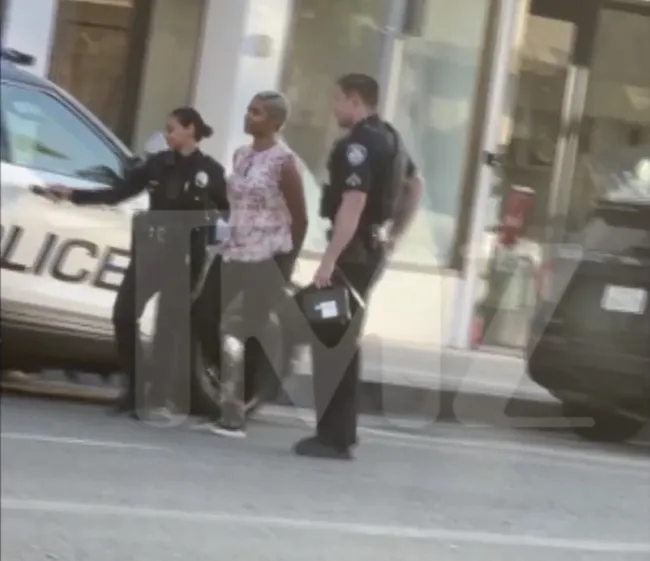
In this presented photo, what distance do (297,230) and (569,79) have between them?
1.18ft

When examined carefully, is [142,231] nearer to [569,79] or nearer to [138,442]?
[138,442]

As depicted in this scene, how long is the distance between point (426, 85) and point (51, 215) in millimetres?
421

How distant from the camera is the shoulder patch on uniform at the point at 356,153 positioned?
138cm

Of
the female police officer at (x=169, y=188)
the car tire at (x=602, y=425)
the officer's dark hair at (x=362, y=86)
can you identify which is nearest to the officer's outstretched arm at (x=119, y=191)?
the female police officer at (x=169, y=188)

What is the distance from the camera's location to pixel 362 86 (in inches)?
55.2

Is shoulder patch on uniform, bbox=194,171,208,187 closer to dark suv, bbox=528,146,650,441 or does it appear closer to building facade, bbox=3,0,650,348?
building facade, bbox=3,0,650,348

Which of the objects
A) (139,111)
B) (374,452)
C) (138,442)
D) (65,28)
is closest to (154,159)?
(139,111)

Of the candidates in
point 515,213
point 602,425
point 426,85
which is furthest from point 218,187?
point 602,425

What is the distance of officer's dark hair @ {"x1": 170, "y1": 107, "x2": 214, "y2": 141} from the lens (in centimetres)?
132

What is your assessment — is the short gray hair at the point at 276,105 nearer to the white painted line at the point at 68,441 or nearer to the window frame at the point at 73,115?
the window frame at the point at 73,115

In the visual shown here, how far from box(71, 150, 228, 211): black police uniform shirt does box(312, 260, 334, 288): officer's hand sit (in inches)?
4.8

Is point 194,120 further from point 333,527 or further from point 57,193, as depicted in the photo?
point 333,527

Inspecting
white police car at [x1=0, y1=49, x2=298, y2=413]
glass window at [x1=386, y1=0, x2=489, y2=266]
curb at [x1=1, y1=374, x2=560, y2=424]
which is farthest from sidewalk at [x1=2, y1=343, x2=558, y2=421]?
white police car at [x1=0, y1=49, x2=298, y2=413]

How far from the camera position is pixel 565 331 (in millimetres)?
1581
